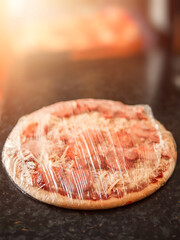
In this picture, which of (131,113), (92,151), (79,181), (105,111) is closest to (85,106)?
(105,111)

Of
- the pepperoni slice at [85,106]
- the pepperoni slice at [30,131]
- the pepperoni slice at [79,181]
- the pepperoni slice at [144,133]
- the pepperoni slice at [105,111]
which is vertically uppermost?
the pepperoni slice at [85,106]

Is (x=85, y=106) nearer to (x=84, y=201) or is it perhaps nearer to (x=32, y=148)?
(x=32, y=148)

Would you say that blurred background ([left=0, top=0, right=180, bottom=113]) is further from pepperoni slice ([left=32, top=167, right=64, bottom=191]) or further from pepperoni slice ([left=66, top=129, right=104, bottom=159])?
pepperoni slice ([left=32, top=167, right=64, bottom=191])

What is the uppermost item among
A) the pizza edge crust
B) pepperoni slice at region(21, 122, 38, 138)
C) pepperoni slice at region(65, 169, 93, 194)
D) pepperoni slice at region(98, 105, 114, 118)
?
pepperoni slice at region(98, 105, 114, 118)

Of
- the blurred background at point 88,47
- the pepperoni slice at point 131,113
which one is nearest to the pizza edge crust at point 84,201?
the pepperoni slice at point 131,113

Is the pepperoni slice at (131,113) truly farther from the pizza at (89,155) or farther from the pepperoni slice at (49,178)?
the pepperoni slice at (49,178)

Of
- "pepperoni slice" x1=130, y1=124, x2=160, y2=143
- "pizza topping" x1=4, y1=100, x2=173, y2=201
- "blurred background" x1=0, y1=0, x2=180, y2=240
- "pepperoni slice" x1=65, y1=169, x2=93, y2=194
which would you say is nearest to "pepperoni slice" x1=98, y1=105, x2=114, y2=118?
"pizza topping" x1=4, y1=100, x2=173, y2=201

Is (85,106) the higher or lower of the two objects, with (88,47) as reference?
lower
